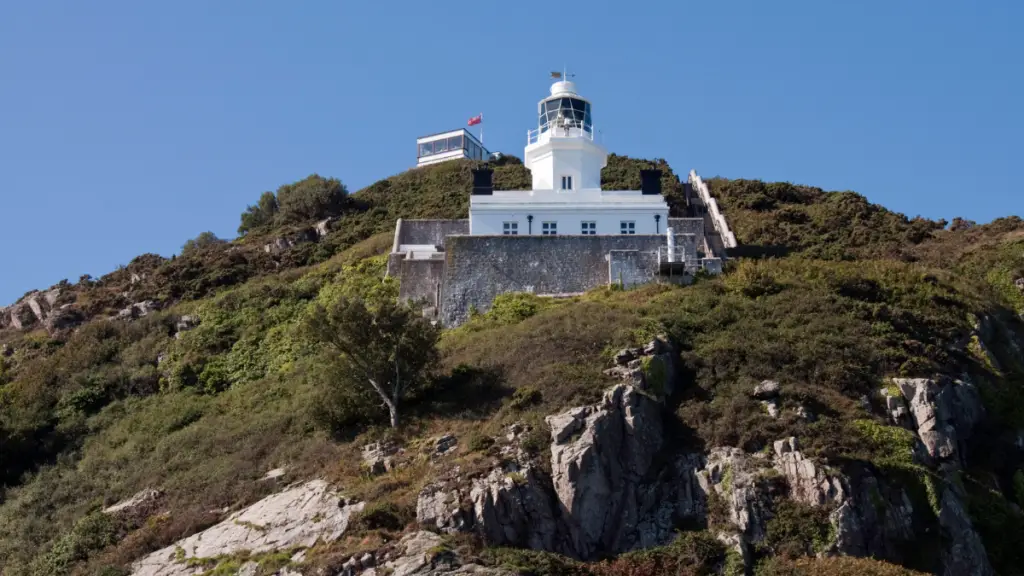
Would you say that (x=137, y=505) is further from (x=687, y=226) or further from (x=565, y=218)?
(x=687, y=226)

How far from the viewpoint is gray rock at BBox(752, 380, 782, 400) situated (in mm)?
34156

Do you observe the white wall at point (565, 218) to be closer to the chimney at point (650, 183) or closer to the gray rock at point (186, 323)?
the chimney at point (650, 183)

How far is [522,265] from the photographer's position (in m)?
45.5

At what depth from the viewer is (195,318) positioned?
1960 inches

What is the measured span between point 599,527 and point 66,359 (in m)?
25.0

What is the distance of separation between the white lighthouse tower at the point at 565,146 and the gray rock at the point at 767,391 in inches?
727

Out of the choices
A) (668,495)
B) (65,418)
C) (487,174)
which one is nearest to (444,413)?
(668,495)

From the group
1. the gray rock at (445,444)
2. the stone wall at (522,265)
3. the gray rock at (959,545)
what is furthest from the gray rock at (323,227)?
the gray rock at (959,545)

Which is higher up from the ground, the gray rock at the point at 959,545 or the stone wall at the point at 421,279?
the stone wall at the point at 421,279

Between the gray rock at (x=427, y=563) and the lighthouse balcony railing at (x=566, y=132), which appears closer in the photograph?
the gray rock at (x=427, y=563)

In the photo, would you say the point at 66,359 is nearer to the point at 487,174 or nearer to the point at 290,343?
the point at 290,343

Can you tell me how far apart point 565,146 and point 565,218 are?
4.26 metres

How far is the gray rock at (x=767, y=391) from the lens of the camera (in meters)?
34.2

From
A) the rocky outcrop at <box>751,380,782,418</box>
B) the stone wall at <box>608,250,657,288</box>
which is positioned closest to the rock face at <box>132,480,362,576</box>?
→ the rocky outcrop at <box>751,380,782,418</box>
